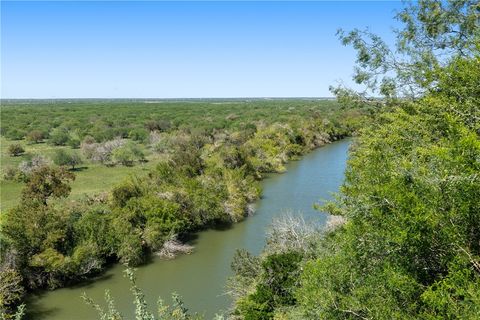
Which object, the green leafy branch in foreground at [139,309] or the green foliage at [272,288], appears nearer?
the green leafy branch in foreground at [139,309]

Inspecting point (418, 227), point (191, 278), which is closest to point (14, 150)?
point (191, 278)

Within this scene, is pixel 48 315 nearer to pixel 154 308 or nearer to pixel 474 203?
pixel 154 308

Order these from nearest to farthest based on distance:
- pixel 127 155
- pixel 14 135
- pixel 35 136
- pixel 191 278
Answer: pixel 191 278 < pixel 127 155 < pixel 35 136 < pixel 14 135

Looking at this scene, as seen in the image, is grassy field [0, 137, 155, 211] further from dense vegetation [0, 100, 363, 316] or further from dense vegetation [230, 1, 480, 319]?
dense vegetation [230, 1, 480, 319]

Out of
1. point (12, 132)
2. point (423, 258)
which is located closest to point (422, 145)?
point (423, 258)

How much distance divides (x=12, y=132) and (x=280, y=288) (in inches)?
2380

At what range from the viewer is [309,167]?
46469mm

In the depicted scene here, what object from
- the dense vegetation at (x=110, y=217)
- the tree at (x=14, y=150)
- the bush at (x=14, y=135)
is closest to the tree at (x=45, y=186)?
the dense vegetation at (x=110, y=217)

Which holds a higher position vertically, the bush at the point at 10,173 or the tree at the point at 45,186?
the tree at the point at 45,186

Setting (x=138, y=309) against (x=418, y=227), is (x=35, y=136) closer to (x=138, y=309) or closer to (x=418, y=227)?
(x=138, y=309)

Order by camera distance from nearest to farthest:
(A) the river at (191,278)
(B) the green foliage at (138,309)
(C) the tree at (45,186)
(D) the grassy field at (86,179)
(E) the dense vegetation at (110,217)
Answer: (B) the green foliage at (138,309), (A) the river at (191,278), (E) the dense vegetation at (110,217), (C) the tree at (45,186), (D) the grassy field at (86,179)

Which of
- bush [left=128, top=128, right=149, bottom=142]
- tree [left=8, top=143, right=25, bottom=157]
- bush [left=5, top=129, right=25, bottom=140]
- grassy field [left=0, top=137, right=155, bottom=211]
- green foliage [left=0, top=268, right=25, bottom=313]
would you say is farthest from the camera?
bush [left=5, top=129, right=25, bottom=140]

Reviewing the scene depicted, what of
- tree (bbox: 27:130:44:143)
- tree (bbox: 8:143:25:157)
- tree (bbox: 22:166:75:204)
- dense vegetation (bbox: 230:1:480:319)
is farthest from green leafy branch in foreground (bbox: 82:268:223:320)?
tree (bbox: 27:130:44:143)

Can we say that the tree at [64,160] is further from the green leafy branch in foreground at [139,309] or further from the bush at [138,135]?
the green leafy branch in foreground at [139,309]
